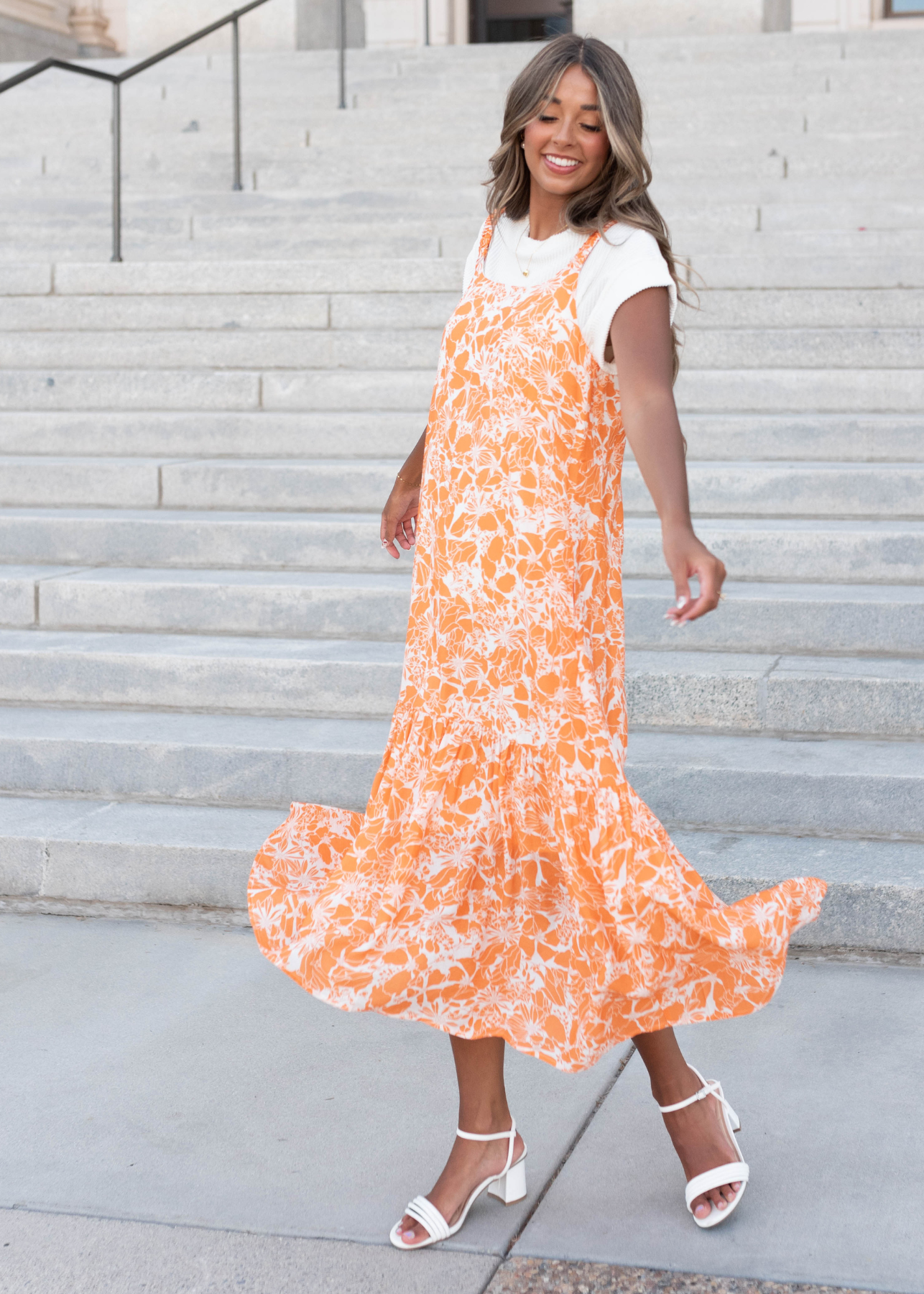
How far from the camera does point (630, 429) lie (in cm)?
219

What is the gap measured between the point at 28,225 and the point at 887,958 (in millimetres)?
7255

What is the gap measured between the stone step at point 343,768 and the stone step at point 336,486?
1351mm

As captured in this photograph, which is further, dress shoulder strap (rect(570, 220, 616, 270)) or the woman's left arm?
dress shoulder strap (rect(570, 220, 616, 270))

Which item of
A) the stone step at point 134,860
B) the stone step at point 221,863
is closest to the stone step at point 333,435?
the stone step at point 221,863

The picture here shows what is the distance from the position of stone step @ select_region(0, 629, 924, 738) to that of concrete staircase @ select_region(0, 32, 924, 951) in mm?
12

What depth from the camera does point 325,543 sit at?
538 centimetres

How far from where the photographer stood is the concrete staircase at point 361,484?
3.95 m

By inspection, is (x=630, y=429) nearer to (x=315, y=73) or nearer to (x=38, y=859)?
(x=38, y=859)

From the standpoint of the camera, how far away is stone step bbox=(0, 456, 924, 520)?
206 inches

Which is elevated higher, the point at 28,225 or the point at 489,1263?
the point at 28,225

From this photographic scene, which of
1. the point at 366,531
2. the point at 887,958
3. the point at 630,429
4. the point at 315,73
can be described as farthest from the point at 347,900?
the point at 315,73

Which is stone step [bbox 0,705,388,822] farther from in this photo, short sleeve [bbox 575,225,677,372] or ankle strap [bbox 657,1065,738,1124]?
short sleeve [bbox 575,225,677,372]

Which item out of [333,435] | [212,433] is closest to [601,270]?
[333,435]

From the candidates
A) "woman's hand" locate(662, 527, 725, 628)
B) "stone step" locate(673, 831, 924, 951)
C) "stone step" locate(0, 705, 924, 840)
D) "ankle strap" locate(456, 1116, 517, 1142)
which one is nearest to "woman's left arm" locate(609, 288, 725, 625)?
"woman's hand" locate(662, 527, 725, 628)
